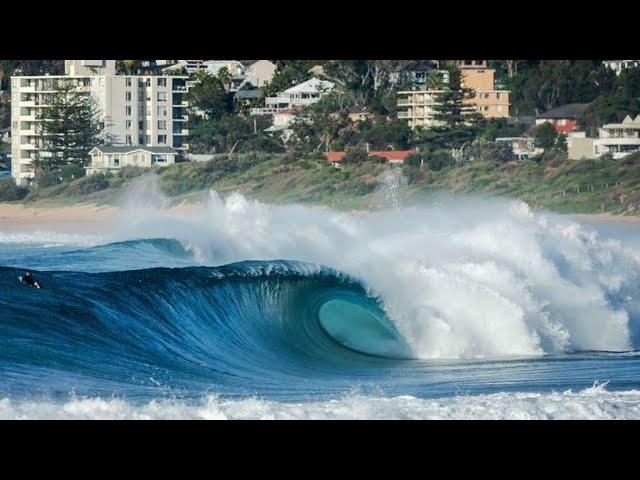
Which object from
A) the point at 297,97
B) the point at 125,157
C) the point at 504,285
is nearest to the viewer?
the point at 504,285

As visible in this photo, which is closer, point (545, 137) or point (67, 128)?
point (67, 128)

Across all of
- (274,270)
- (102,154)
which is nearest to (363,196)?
(102,154)

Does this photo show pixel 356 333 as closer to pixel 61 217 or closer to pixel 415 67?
pixel 61 217

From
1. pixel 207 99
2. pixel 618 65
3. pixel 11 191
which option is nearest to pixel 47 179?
pixel 11 191

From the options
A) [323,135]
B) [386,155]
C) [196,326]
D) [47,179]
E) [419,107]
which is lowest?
[47,179]

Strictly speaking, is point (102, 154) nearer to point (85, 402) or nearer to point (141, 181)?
point (141, 181)

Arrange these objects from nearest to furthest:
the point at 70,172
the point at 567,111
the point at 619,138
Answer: the point at 70,172 < the point at 619,138 < the point at 567,111

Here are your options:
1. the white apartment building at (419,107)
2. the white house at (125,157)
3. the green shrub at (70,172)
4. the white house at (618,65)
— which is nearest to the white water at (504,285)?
the green shrub at (70,172)
